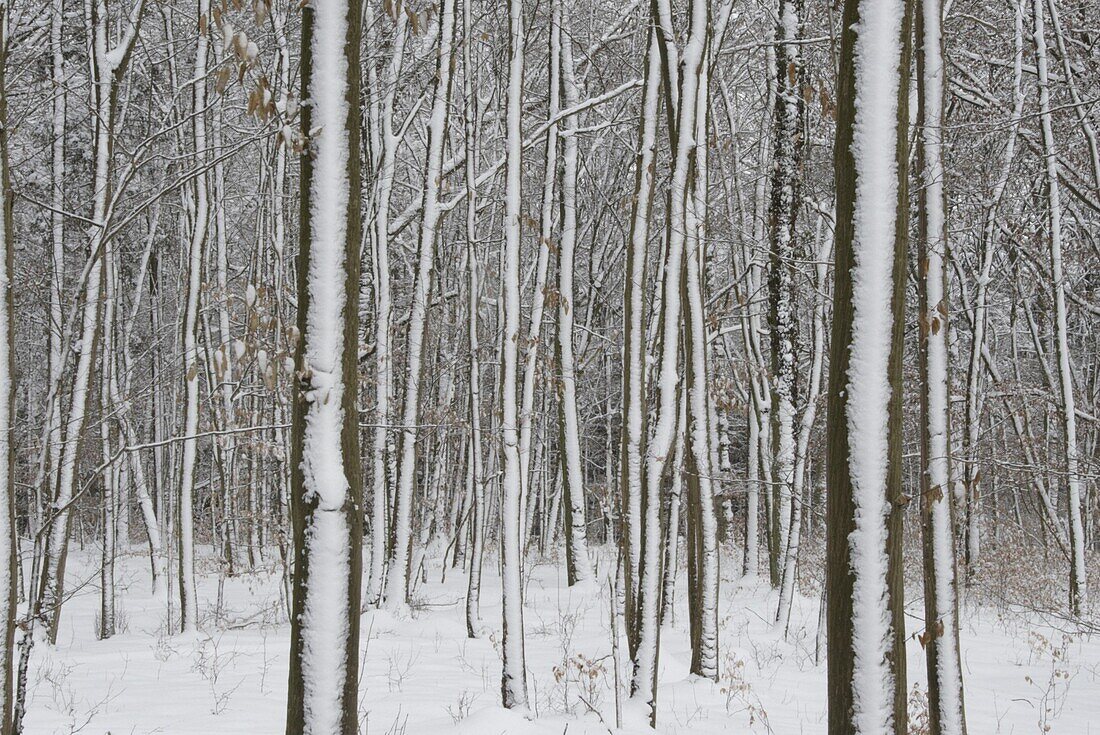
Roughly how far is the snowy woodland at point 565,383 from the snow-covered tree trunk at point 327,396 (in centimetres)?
1

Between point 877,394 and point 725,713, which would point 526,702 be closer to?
point 725,713

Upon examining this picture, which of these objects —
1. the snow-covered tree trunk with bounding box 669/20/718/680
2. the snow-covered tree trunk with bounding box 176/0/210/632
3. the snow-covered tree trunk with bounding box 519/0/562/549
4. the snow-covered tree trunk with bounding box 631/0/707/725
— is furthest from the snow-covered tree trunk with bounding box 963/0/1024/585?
the snow-covered tree trunk with bounding box 176/0/210/632

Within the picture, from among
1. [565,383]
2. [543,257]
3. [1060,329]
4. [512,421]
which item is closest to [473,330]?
[543,257]

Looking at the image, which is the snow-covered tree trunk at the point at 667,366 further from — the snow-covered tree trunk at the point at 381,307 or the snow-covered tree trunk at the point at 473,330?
the snow-covered tree trunk at the point at 381,307

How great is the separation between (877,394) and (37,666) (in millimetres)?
8583

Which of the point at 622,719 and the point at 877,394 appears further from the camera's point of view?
the point at 622,719

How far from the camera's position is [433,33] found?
472 inches

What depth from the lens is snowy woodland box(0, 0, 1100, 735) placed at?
3.13 meters

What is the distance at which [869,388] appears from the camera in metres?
3.22

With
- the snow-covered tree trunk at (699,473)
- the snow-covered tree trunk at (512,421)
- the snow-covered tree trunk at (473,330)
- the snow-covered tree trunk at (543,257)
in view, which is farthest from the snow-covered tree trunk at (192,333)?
the snow-covered tree trunk at (699,473)

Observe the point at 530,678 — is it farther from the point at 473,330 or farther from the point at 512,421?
the point at 473,330

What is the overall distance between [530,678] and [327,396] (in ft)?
19.0

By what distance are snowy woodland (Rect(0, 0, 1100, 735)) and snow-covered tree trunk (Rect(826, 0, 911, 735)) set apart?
0.01 m

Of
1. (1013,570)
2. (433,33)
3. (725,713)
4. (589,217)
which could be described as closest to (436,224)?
(433,33)
